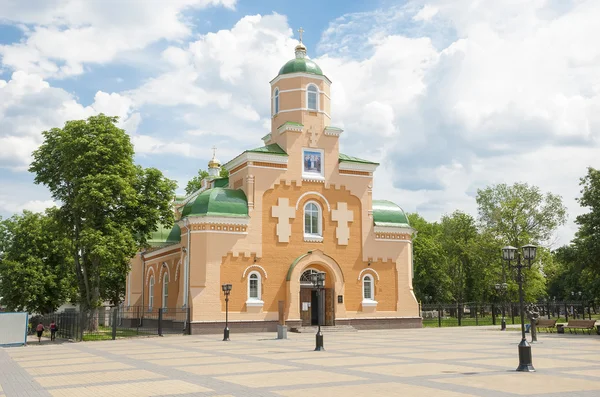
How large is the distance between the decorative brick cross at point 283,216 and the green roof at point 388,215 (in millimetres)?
6025

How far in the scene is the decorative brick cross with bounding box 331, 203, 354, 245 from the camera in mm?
36719

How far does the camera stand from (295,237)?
Result: 117 ft

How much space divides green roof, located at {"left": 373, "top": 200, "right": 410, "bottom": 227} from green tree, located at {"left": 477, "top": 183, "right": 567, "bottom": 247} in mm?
13297

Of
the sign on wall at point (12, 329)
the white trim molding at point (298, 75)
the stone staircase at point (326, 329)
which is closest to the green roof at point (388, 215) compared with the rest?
the stone staircase at point (326, 329)

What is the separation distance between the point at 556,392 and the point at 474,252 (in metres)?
42.5

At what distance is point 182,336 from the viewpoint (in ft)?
104

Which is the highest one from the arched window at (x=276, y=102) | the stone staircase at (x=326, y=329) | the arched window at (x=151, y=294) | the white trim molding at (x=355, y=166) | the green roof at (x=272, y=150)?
the arched window at (x=276, y=102)

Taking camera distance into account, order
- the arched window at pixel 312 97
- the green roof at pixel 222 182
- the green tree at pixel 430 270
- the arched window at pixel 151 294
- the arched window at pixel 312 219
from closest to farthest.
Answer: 1. the arched window at pixel 312 219
2. the arched window at pixel 312 97
3. the arched window at pixel 151 294
4. the green roof at pixel 222 182
5. the green tree at pixel 430 270

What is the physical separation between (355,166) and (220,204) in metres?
9.26

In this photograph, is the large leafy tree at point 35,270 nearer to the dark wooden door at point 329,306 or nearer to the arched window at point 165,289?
the arched window at point 165,289

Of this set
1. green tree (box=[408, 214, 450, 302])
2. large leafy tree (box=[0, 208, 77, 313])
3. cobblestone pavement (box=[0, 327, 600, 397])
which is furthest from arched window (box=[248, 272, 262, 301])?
green tree (box=[408, 214, 450, 302])

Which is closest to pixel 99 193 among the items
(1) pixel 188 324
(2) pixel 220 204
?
→ (2) pixel 220 204

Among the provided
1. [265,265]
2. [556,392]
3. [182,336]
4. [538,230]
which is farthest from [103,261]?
[538,230]

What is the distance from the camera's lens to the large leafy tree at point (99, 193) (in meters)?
32.1
